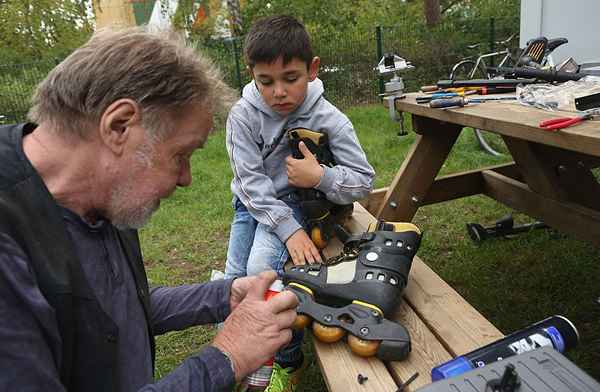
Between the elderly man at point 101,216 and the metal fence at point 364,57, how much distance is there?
8571 millimetres

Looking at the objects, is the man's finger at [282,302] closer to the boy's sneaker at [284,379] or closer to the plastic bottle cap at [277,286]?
the plastic bottle cap at [277,286]

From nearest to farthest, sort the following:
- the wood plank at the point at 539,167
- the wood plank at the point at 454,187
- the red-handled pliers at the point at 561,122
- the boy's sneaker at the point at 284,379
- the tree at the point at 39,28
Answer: the red-handled pliers at the point at 561,122 < the boy's sneaker at the point at 284,379 < the wood plank at the point at 539,167 < the wood plank at the point at 454,187 < the tree at the point at 39,28

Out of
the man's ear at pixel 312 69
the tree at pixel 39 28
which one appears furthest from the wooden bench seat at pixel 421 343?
the tree at pixel 39 28

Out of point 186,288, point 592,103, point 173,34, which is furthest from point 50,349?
point 592,103

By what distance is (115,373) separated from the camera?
47.3 inches

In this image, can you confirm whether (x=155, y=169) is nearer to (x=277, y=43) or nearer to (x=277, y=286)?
(x=277, y=286)

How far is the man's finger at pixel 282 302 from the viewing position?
1.33 m

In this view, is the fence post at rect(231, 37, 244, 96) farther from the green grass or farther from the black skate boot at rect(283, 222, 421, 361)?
the black skate boot at rect(283, 222, 421, 361)

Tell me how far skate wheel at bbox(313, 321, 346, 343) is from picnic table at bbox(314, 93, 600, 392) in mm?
31

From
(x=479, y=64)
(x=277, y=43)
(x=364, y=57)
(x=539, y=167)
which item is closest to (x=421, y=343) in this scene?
(x=277, y=43)

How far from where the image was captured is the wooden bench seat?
1.28 meters

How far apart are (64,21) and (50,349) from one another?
18.8 meters

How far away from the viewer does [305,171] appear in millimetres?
2104

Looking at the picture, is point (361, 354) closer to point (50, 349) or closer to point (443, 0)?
point (50, 349)
